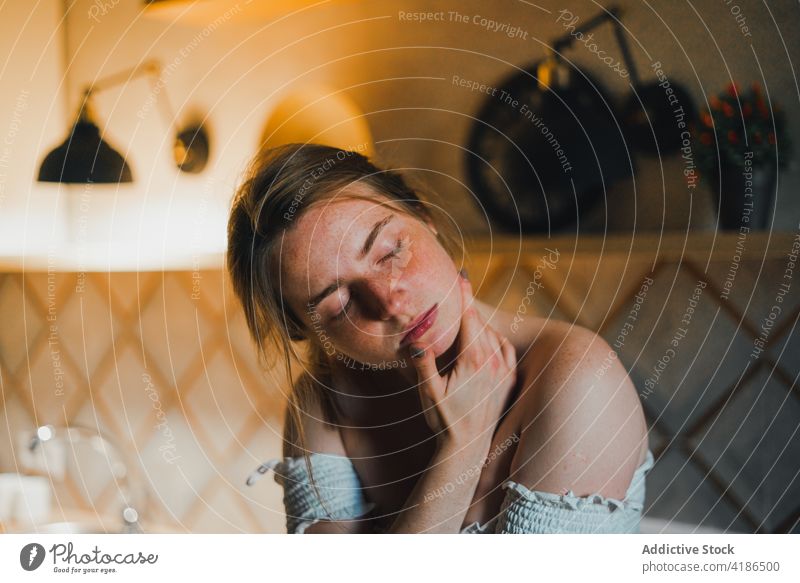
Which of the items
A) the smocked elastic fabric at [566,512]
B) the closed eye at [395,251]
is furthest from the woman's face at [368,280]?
the smocked elastic fabric at [566,512]

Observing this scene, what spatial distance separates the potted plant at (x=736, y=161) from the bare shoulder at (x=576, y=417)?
13 centimetres

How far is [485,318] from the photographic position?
21.1 inches

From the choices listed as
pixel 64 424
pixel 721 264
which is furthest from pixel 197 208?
pixel 721 264

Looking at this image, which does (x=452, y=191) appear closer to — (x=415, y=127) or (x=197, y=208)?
(x=415, y=127)

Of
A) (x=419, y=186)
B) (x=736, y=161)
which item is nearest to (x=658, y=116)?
(x=736, y=161)

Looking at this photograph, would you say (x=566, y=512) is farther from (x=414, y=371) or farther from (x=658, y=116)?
(x=658, y=116)

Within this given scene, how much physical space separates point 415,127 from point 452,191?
0.17 feet

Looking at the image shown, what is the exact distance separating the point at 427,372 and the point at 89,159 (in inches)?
11.2

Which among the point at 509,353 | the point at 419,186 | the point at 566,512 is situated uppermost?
the point at 419,186

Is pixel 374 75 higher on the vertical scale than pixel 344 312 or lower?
higher

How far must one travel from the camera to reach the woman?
0.51 meters

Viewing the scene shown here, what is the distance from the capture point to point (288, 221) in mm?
508

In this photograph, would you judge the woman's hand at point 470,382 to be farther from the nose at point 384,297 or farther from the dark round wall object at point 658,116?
the dark round wall object at point 658,116

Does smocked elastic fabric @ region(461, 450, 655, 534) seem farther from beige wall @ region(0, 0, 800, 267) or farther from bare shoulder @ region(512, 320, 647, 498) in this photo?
beige wall @ region(0, 0, 800, 267)
